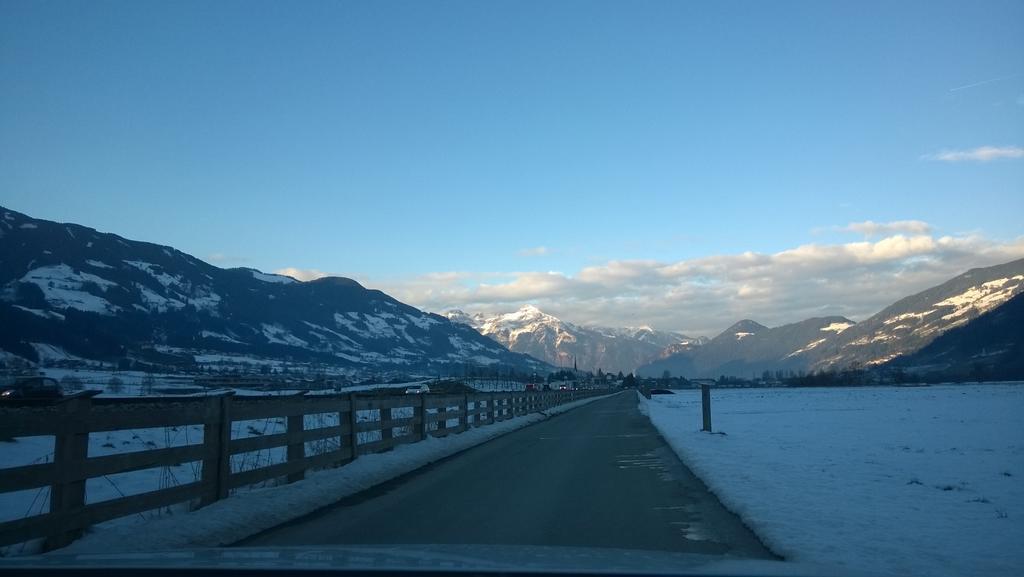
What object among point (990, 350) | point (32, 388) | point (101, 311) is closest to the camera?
point (32, 388)

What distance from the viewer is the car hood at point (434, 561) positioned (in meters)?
4.01

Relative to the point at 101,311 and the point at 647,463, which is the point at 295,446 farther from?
the point at 101,311

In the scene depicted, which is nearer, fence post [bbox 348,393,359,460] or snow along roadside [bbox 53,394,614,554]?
snow along roadside [bbox 53,394,614,554]

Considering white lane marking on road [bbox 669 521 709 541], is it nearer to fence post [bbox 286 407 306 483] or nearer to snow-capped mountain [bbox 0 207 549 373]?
fence post [bbox 286 407 306 483]

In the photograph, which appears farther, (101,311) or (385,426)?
(101,311)

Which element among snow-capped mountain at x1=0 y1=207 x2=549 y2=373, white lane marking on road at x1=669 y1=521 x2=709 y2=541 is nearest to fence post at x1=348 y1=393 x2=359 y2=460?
white lane marking on road at x1=669 y1=521 x2=709 y2=541

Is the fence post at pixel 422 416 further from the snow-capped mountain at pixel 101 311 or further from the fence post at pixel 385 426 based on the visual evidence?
the snow-capped mountain at pixel 101 311

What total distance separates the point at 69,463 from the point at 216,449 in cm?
238

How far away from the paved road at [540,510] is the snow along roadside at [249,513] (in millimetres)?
285

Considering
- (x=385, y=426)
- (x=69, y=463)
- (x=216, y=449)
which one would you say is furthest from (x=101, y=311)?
(x=69, y=463)

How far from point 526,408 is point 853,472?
24969mm

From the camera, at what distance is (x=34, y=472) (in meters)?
5.89

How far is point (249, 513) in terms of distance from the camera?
27.1 ft

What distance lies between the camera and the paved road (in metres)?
7.18
